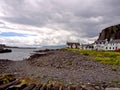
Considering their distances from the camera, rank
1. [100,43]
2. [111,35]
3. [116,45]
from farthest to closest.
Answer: [111,35] → [100,43] → [116,45]

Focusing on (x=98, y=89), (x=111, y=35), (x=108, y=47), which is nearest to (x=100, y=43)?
(x=108, y=47)

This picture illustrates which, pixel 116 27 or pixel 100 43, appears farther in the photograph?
pixel 116 27

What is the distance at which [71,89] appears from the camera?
1212 cm

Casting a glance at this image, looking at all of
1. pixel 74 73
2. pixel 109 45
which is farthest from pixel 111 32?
pixel 74 73

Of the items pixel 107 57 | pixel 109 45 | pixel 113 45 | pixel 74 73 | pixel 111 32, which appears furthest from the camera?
pixel 111 32

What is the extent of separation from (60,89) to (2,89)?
131 inches

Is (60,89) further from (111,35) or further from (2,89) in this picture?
(111,35)

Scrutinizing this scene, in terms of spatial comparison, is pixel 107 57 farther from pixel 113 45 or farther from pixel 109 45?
pixel 109 45

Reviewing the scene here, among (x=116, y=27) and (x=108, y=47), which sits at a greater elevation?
(x=116, y=27)

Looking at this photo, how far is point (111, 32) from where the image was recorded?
18738cm

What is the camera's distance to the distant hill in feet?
583

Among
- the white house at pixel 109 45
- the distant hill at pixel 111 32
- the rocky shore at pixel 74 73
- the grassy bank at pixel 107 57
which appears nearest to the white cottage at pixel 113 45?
the white house at pixel 109 45

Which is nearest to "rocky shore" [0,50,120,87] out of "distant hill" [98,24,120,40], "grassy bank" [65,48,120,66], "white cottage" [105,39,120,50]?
"grassy bank" [65,48,120,66]

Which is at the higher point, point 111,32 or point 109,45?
point 111,32
